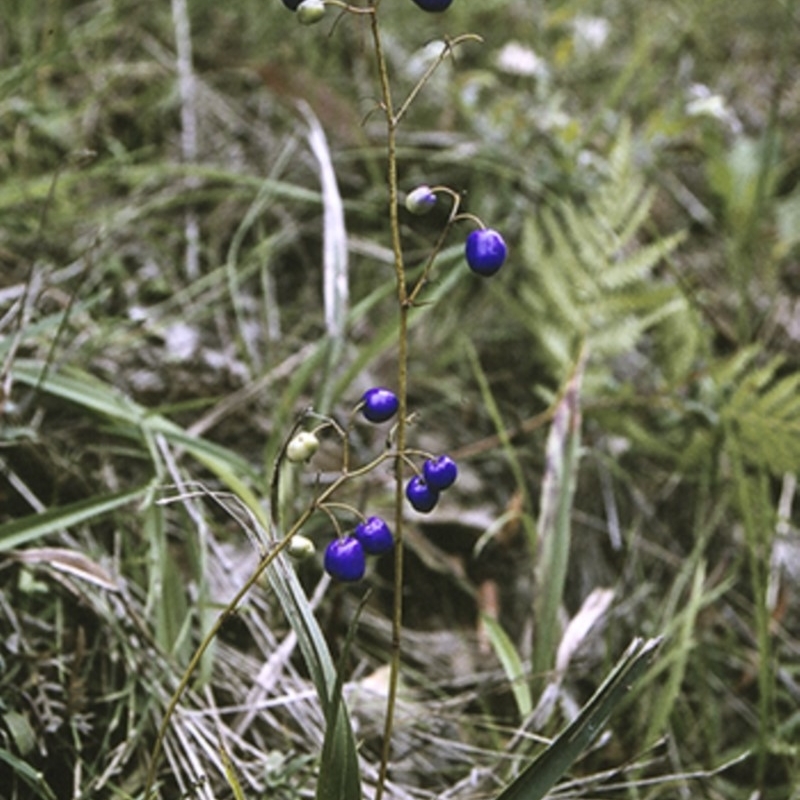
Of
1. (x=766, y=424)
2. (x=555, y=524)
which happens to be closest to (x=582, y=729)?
(x=555, y=524)

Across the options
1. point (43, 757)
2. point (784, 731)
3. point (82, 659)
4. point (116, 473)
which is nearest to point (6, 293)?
point (116, 473)

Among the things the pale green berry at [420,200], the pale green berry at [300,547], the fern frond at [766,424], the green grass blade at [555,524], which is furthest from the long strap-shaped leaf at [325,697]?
the fern frond at [766,424]

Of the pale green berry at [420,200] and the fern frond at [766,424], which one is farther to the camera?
the fern frond at [766,424]

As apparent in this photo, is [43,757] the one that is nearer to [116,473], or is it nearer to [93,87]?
[116,473]

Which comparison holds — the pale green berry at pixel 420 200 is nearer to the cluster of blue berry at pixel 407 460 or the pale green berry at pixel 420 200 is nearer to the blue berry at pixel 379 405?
the cluster of blue berry at pixel 407 460

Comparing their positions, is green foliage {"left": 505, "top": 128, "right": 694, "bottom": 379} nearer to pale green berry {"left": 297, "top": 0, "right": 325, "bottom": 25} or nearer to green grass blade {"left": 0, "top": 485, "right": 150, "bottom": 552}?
green grass blade {"left": 0, "top": 485, "right": 150, "bottom": 552}

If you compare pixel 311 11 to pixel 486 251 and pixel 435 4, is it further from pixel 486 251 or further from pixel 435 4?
pixel 486 251
